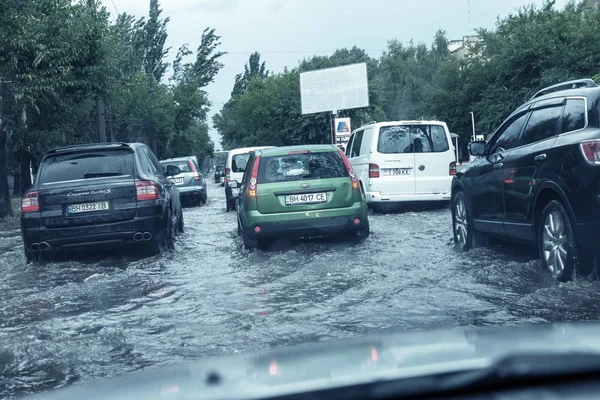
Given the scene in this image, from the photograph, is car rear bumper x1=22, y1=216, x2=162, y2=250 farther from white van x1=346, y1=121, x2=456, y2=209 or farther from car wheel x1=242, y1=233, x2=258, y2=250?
white van x1=346, y1=121, x2=456, y2=209

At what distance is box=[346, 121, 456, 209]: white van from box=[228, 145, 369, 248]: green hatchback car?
16.8 feet

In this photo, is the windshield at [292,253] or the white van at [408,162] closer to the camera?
the windshield at [292,253]

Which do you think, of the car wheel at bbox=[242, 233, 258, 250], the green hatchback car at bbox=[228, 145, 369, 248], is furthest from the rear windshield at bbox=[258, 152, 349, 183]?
the car wheel at bbox=[242, 233, 258, 250]

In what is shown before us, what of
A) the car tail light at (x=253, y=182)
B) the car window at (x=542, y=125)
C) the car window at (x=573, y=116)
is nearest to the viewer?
the car window at (x=573, y=116)

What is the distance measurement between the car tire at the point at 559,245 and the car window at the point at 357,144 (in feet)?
32.8

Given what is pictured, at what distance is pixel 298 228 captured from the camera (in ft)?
34.5

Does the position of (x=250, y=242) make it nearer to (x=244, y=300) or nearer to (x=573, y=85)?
(x=244, y=300)

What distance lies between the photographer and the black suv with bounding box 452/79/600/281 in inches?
259

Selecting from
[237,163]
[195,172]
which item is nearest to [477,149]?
[237,163]

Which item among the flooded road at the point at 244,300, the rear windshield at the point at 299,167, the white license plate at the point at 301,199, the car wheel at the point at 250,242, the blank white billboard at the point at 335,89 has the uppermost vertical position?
the blank white billboard at the point at 335,89

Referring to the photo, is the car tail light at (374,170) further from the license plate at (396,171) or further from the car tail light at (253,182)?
the car tail light at (253,182)

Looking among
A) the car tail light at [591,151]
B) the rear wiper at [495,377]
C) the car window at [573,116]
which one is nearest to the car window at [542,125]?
the car window at [573,116]

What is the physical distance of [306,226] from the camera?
Result: 10508mm

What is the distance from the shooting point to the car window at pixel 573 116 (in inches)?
274
